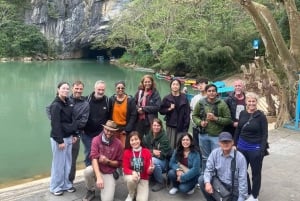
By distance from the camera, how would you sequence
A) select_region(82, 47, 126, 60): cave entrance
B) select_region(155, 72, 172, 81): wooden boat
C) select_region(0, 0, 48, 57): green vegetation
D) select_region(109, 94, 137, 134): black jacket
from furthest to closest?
1. select_region(82, 47, 126, 60): cave entrance
2. select_region(0, 0, 48, 57): green vegetation
3. select_region(155, 72, 172, 81): wooden boat
4. select_region(109, 94, 137, 134): black jacket

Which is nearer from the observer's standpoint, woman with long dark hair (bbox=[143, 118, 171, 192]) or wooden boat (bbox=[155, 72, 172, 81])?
woman with long dark hair (bbox=[143, 118, 171, 192])

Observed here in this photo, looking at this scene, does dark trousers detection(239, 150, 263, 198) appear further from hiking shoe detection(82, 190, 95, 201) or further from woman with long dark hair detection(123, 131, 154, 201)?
hiking shoe detection(82, 190, 95, 201)

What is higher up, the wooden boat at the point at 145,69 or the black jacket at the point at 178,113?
the black jacket at the point at 178,113

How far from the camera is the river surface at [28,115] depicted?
7.60 metres

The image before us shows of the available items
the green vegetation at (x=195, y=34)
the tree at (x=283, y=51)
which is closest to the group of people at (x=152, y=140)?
the tree at (x=283, y=51)

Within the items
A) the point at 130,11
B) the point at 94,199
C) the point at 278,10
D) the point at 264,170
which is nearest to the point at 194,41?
the point at 278,10

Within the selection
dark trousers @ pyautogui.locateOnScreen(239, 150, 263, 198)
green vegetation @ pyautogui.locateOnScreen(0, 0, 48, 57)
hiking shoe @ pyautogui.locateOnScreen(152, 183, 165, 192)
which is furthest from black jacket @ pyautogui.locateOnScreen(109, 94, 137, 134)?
green vegetation @ pyautogui.locateOnScreen(0, 0, 48, 57)

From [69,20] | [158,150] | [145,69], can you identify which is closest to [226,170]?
[158,150]

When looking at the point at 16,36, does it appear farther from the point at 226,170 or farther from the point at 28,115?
the point at 226,170

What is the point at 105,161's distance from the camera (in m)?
4.19

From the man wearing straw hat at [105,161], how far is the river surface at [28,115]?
9.49 ft

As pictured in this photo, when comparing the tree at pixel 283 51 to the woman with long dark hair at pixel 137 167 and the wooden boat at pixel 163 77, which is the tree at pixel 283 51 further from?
the wooden boat at pixel 163 77

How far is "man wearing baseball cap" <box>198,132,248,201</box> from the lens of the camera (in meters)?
3.75

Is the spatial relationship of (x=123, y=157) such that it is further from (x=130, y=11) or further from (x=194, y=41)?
(x=130, y=11)
